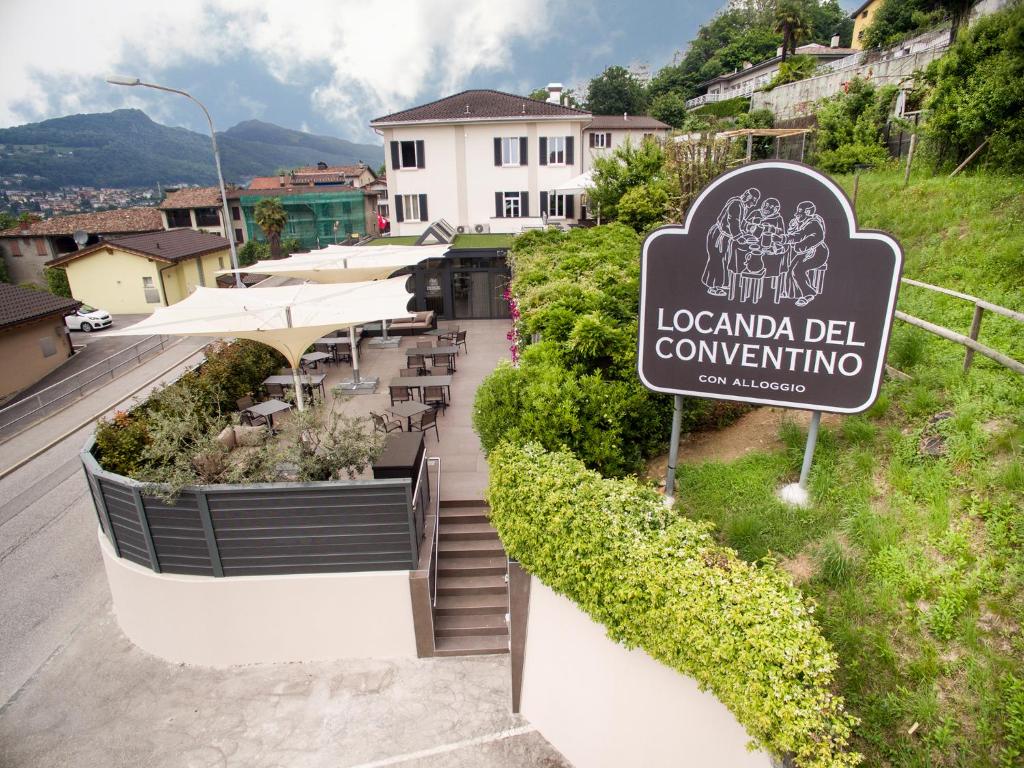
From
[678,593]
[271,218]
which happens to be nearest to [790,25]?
[271,218]

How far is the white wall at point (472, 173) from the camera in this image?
105 ft

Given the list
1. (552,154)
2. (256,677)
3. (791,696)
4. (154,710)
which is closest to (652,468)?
(791,696)

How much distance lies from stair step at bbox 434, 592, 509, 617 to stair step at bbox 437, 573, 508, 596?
61 millimetres

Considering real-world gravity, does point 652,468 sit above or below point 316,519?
above

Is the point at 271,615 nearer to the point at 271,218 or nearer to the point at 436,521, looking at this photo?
the point at 436,521

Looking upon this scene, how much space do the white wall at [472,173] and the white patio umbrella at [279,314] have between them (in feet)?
73.4

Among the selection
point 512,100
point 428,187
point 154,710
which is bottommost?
point 154,710

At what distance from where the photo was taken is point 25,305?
83.9 feet

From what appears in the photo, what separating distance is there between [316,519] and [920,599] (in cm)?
699

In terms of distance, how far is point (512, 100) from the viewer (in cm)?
3359

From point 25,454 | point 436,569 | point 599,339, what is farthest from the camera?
point 25,454

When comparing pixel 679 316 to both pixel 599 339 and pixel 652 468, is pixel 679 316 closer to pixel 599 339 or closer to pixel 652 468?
pixel 599 339

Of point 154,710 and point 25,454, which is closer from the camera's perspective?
point 154,710

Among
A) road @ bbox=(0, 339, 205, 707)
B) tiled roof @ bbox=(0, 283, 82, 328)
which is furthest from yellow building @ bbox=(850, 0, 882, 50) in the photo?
road @ bbox=(0, 339, 205, 707)
